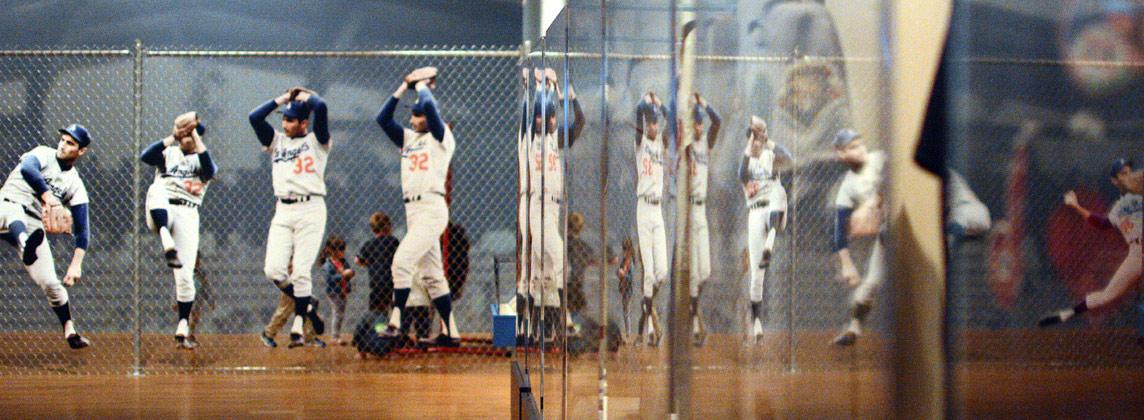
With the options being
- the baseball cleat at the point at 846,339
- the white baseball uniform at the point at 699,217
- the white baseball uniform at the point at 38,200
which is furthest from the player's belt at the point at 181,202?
the baseball cleat at the point at 846,339

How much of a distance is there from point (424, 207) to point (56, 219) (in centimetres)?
229

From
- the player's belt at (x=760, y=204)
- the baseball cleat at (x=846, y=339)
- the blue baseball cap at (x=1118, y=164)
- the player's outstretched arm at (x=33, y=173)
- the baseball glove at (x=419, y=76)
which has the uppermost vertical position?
the baseball glove at (x=419, y=76)

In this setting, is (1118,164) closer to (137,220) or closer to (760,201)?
(760,201)

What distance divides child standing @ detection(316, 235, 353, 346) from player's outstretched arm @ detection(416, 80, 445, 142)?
0.95 meters

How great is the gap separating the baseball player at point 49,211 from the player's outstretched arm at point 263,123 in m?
1.09

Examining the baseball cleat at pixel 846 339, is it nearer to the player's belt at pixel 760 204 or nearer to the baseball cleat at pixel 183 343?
the player's belt at pixel 760 204

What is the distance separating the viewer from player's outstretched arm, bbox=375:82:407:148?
8.25 meters

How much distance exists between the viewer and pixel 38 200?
7.96 m

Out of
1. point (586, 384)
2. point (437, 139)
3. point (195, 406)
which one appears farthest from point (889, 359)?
point (437, 139)

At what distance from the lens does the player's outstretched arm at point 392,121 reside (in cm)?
825

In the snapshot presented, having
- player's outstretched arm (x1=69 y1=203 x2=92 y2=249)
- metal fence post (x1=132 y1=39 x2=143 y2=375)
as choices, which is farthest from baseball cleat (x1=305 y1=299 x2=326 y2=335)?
player's outstretched arm (x1=69 y1=203 x2=92 y2=249)

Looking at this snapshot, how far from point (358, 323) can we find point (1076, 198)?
7.80 m

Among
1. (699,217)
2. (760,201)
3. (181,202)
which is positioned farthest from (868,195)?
(181,202)

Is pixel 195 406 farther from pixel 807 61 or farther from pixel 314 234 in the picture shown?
pixel 807 61
